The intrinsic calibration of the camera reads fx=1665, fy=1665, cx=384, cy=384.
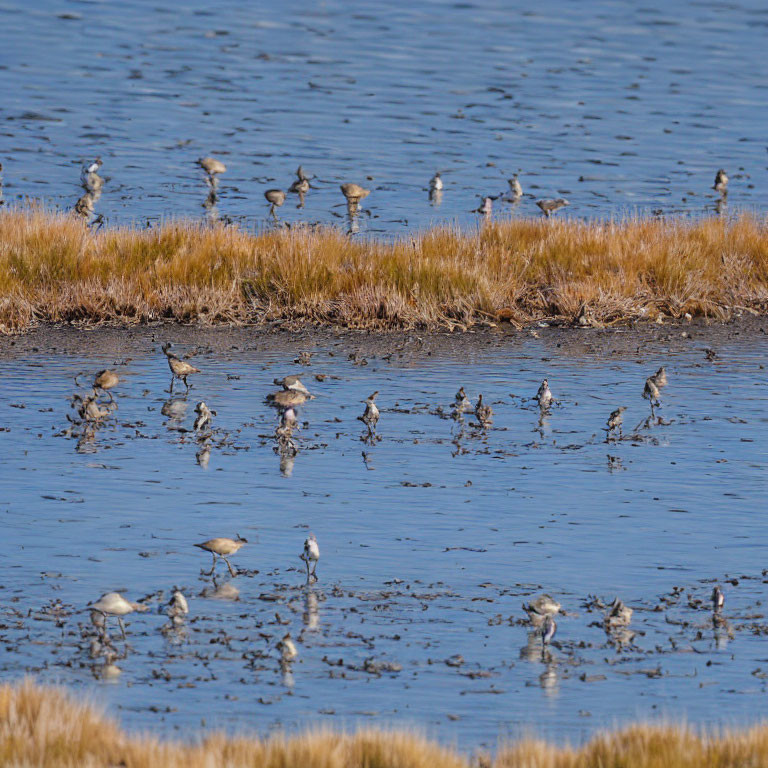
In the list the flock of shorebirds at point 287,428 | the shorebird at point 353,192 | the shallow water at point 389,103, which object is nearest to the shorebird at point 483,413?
the flock of shorebirds at point 287,428

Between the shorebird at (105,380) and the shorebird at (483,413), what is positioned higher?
the shorebird at (105,380)

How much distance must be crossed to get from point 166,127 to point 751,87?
754 inches

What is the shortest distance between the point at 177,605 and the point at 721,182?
24.0 metres

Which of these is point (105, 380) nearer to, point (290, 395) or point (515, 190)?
point (290, 395)

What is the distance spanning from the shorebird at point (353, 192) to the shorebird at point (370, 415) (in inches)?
536

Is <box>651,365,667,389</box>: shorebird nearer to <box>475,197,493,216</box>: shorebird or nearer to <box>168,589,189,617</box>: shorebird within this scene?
<box>168,589,189,617</box>: shorebird

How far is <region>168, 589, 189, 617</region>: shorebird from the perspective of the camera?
12703mm

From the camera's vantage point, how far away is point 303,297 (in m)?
23.4

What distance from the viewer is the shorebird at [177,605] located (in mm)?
12703

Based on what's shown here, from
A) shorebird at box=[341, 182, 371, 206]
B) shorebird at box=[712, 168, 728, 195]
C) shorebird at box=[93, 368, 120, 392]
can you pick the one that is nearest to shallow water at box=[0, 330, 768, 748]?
shorebird at box=[93, 368, 120, 392]

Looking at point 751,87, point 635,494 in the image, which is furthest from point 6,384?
point 751,87

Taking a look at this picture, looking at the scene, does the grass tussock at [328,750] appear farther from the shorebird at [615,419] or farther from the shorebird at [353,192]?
the shorebird at [353,192]

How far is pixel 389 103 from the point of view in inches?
1897

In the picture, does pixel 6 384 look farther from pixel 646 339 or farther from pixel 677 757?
pixel 677 757
